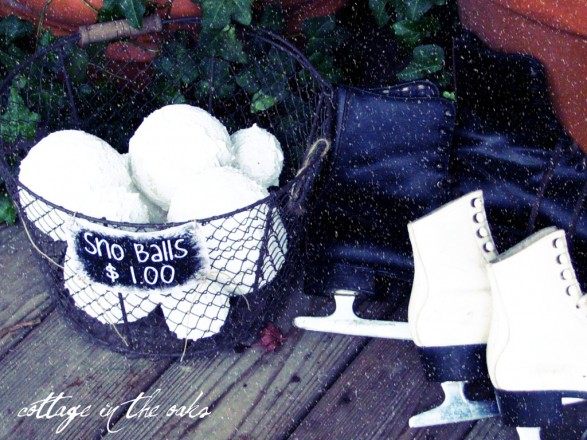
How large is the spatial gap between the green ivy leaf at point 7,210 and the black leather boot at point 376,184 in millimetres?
446

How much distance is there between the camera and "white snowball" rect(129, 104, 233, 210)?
91 cm

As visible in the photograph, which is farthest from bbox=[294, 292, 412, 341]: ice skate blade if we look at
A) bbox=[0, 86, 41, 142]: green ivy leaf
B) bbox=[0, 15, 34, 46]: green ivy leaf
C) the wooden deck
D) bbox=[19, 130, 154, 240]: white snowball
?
bbox=[0, 15, 34, 46]: green ivy leaf

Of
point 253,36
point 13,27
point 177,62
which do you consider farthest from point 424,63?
point 13,27

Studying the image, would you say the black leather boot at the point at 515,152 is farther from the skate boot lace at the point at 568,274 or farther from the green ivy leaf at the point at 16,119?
the green ivy leaf at the point at 16,119

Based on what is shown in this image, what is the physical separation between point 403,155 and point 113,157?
1.22 ft

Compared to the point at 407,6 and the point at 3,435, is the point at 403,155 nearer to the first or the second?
the point at 407,6

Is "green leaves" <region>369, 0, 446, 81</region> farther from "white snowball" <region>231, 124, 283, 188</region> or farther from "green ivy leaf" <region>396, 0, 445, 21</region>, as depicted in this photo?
"white snowball" <region>231, 124, 283, 188</region>

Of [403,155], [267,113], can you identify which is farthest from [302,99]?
[403,155]

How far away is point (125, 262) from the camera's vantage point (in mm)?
797

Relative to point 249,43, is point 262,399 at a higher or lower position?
lower

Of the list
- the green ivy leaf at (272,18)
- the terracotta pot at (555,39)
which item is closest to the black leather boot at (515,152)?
the terracotta pot at (555,39)

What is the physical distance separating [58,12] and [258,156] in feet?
1.24

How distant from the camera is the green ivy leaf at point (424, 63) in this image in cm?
110

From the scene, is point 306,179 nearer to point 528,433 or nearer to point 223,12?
point 223,12
